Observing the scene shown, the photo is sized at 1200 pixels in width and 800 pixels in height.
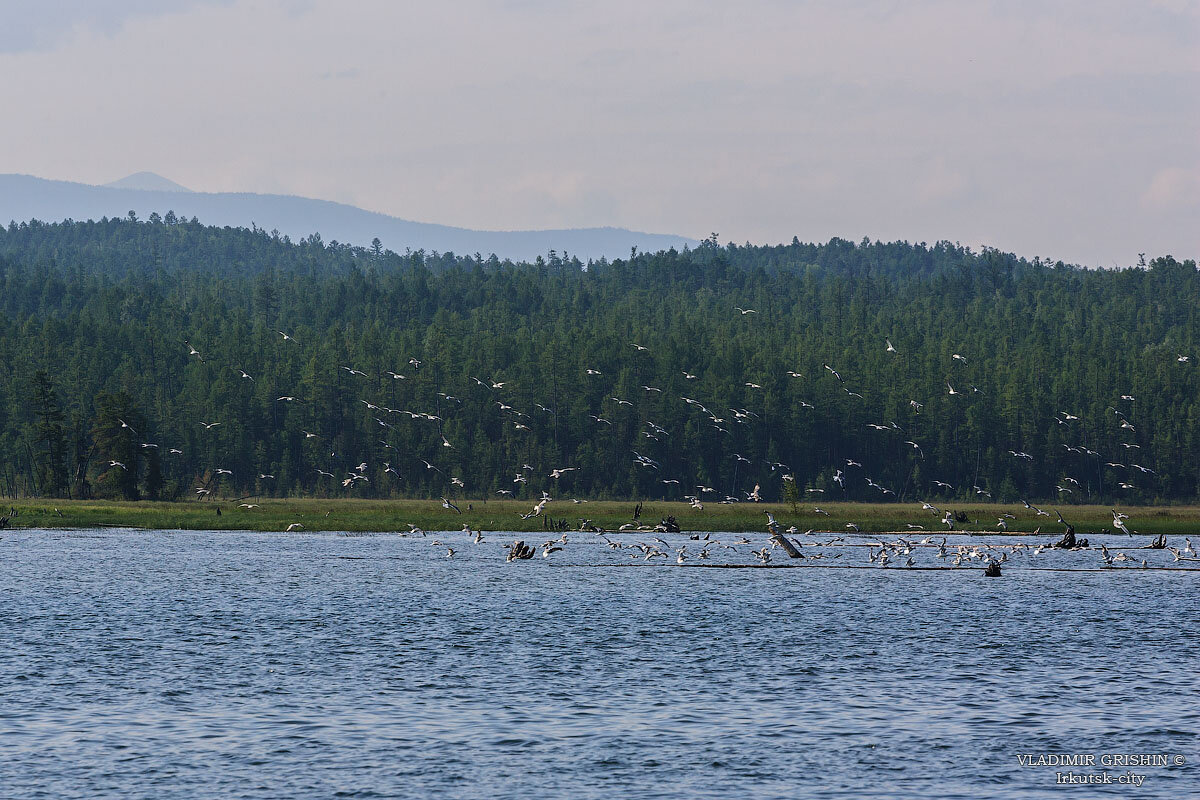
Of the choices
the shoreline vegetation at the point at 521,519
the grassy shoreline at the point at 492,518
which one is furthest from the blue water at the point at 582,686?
the grassy shoreline at the point at 492,518

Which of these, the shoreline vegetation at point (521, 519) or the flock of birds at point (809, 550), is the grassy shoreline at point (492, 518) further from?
the flock of birds at point (809, 550)

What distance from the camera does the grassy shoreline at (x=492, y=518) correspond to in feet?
356

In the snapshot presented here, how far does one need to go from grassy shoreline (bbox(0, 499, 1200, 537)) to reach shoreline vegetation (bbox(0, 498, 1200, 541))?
9 cm

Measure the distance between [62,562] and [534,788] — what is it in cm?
5912

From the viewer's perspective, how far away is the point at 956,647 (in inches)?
1816

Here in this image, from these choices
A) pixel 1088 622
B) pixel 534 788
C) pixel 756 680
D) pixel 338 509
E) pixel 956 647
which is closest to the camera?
pixel 534 788

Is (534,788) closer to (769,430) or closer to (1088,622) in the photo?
(1088,622)

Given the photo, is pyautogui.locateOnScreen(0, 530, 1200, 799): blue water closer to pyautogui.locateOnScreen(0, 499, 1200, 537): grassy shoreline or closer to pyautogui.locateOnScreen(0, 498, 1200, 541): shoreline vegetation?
pyautogui.locateOnScreen(0, 498, 1200, 541): shoreline vegetation

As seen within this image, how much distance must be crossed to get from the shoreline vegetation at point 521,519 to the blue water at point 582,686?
38.1m

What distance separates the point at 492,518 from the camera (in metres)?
118

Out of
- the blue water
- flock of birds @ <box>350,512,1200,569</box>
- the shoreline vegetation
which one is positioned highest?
the shoreline vegetation

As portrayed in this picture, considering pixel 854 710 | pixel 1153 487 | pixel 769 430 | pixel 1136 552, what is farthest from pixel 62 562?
pixel 1153 487

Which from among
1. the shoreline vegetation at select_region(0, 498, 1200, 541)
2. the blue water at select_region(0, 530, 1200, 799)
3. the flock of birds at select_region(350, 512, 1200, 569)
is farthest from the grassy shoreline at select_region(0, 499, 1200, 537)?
the blue water at select_region(0, 530, 1200, 799)

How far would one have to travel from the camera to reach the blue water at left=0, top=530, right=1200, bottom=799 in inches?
1085
